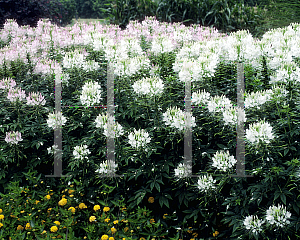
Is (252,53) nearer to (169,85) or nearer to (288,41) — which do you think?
(288,41)

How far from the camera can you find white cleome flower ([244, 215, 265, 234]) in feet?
8.93

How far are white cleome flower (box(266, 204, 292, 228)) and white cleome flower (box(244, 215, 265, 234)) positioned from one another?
4.2 inches

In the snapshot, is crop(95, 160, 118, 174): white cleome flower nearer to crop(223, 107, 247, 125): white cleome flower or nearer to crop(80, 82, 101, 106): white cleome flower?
crop(80, 82, 101, 106): white cleome flower

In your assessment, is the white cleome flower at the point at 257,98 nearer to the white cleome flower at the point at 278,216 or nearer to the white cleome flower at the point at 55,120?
the white cleome flower at the point at 278,216

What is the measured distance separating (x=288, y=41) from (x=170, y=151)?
216cm

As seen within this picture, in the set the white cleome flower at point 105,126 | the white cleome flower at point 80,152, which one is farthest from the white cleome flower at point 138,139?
the white cleome flower at point 80,152

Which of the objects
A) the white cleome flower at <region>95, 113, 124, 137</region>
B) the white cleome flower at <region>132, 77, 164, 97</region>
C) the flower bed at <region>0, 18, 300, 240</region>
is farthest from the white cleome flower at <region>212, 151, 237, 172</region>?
the white cleome flower at <region>95, 113, 124, 137</region>

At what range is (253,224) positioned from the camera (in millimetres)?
2740

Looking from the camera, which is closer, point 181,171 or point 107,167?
point 181,171

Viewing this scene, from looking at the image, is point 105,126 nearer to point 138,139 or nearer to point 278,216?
point 138,139

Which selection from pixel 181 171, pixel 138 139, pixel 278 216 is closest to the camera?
pixel 278 216

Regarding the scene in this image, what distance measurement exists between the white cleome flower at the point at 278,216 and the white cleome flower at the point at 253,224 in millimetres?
107

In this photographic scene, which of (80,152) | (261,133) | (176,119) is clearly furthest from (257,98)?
(80,152)

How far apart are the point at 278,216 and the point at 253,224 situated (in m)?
0.25
